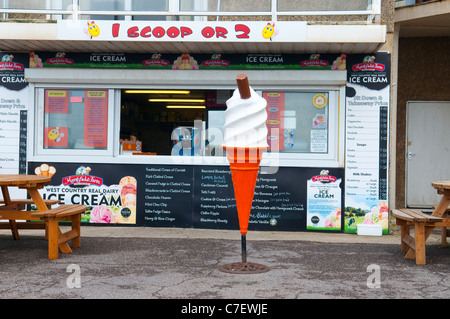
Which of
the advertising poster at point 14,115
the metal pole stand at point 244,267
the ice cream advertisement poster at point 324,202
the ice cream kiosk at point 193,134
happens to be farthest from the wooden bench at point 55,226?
the ice cream advertisement poster at point 324,202

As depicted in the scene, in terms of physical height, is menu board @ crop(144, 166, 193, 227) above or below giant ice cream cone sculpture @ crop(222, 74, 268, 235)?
below

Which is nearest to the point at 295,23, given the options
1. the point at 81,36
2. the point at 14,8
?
the point at 81,36

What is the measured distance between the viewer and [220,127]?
29.3ft

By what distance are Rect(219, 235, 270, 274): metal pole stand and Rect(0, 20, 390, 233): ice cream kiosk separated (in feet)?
9.55

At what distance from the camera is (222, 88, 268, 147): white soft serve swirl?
16.9 feet

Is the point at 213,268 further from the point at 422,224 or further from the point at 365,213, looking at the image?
the point at 365,213

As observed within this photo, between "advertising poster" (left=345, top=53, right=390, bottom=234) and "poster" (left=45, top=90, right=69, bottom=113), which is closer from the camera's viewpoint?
"advertising poster" (left=345, top=53, right=390, bottom=234)

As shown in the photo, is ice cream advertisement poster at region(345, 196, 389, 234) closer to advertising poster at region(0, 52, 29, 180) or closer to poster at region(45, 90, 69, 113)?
poster at region(45, 90, 69, 113)

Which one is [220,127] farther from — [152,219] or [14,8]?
[14,8]

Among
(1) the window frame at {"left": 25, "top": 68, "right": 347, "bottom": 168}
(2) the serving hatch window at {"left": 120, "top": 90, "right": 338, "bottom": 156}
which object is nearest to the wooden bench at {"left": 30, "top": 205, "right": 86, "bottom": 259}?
(1) the window frame at {"left": 25, "top": 68, "right": 347, "bottom": 168}

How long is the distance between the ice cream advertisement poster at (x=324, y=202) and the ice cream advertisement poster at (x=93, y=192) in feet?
9.17

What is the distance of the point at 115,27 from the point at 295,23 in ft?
8.51

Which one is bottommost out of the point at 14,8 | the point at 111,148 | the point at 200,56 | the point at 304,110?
the point at 111,148

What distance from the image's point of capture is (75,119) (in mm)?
8938
